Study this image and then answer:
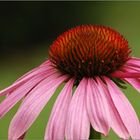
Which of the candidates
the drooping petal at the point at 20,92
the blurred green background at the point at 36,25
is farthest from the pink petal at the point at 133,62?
the blurred green background at the point at 36,25

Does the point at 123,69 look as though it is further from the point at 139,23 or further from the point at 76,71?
the point at 139,23

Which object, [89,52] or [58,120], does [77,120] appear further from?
[89,52]

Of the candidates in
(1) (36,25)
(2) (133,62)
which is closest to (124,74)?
(2) (133,62)

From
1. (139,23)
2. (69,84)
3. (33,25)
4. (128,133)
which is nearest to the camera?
(128,133)

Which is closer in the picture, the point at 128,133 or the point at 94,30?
the point at 128,133

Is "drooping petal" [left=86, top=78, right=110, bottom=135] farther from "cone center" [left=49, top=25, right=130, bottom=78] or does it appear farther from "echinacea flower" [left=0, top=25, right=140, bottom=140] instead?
"cone center" [left=49, top=25, right=130, bottom=78]

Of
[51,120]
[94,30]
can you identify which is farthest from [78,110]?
[94,30]
